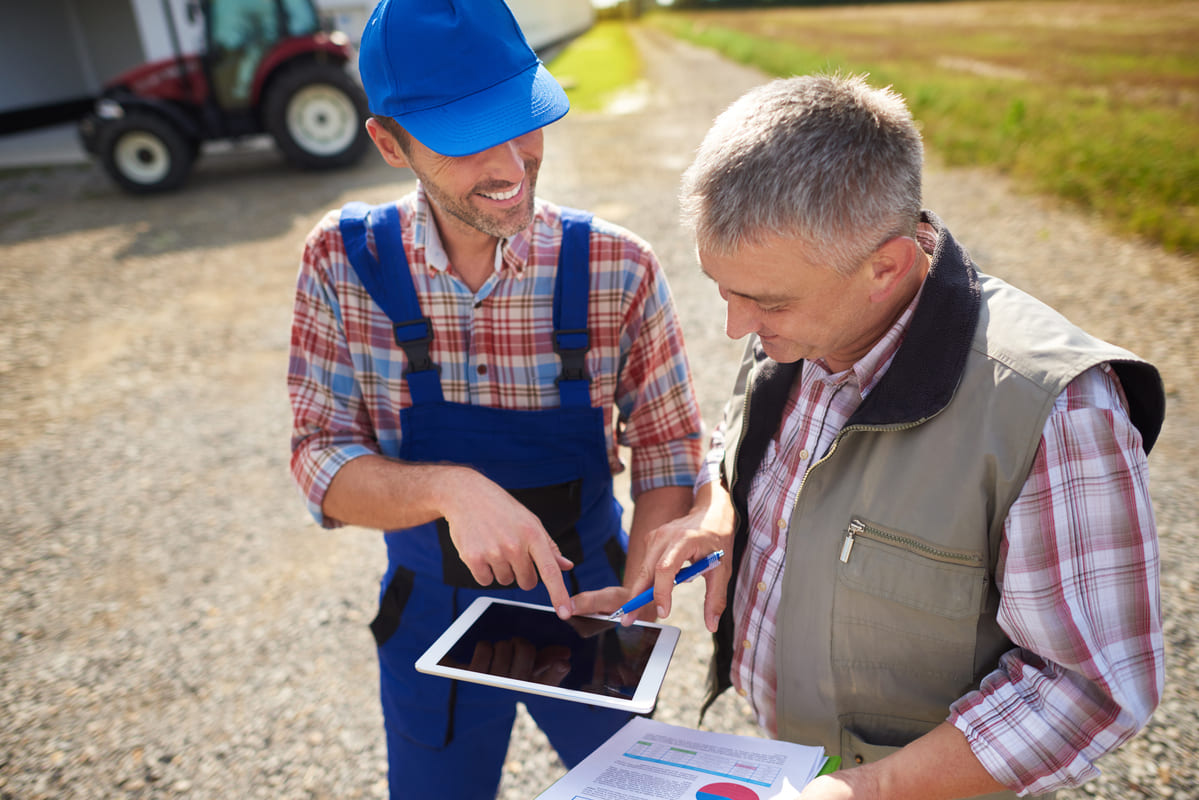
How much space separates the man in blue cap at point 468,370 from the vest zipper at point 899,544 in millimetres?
383

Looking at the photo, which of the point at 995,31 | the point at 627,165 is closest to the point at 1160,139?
the point at 627,165

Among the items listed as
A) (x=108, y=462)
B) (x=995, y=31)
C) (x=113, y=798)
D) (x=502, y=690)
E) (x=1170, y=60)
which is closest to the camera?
(x=502, y=690)

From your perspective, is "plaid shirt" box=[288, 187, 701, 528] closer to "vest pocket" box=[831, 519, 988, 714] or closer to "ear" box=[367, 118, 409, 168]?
"ear" box=[367, 118, 409, 168]

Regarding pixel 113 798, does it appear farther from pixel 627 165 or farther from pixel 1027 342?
pixel 627 165

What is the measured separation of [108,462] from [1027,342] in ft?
14.9

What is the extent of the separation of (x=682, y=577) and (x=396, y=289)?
2.63 feet

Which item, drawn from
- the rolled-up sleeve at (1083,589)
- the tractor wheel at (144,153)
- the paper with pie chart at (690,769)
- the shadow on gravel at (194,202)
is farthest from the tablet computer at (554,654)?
the tractor wheel at (144,153)

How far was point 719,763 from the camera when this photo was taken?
115 centimetres

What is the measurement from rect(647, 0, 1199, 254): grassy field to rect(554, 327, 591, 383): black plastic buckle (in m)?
0.65

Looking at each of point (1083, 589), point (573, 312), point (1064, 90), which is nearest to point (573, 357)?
point (573, 312)

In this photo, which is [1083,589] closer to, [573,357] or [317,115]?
[573,357]

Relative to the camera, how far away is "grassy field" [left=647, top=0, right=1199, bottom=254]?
7109 mm

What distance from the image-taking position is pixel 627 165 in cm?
991

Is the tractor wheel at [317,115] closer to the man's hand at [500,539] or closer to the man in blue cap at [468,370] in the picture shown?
the man in blue cap at [468,370]
